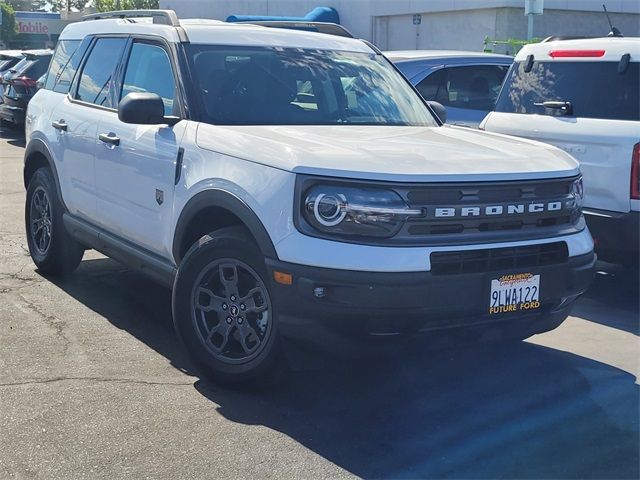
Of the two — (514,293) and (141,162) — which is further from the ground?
(141,162)

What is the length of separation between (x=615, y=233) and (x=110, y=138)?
354 cm

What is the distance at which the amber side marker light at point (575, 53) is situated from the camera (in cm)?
705

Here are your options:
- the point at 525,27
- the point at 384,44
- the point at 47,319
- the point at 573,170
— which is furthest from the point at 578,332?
the point at 384,44

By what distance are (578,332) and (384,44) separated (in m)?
25.8

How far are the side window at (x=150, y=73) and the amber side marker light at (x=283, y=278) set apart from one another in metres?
1.68

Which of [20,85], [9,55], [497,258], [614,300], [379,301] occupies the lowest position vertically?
[614,300]

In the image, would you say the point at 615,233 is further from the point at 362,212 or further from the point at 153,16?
the point at 153,16

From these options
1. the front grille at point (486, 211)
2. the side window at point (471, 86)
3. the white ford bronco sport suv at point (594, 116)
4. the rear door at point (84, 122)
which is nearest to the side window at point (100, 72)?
the rear door at point (84, 122)

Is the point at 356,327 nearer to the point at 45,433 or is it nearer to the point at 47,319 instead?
the point at 45,433

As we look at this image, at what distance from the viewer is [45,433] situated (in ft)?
14.1

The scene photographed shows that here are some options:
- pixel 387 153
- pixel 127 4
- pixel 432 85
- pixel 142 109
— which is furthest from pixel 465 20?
pixel 127 4

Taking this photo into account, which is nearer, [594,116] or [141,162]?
[141,162]

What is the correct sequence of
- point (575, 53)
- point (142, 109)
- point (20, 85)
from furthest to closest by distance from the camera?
point (20, 85), point (575, 53), point (142, 109)

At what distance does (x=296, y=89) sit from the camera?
5699mm
